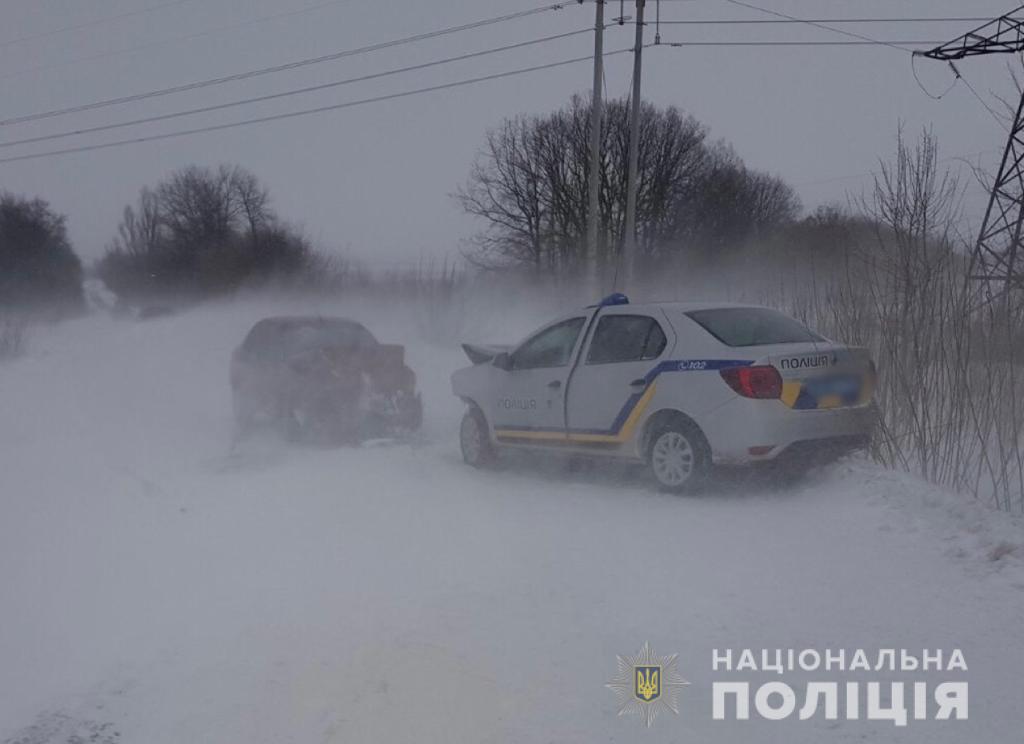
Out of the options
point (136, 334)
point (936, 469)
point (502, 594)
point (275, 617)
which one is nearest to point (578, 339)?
point (936, 469)

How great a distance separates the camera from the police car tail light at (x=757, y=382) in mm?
7664

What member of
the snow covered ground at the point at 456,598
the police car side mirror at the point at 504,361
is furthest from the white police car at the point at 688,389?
the snow covered ground at the point at 456,598

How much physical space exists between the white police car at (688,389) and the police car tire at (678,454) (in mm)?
10

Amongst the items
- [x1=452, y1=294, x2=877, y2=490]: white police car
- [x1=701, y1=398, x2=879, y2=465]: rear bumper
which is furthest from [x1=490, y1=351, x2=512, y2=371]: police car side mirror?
[x1=701, y1=398, x2=879, y2=465]: rear bumper

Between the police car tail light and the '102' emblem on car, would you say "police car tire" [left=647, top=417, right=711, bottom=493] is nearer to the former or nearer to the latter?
the police car tail light

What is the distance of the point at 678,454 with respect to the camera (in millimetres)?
8211

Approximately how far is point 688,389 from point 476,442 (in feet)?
10.7

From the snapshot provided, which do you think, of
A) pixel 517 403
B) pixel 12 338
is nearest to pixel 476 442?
pixel 517 403

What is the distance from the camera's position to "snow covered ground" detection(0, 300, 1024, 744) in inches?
171

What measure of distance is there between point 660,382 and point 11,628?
5085 millimetres

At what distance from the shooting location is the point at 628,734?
13.7 ft

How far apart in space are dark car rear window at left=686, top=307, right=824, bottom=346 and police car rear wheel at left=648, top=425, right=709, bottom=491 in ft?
2.74

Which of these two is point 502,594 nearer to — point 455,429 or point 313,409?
point 313,409

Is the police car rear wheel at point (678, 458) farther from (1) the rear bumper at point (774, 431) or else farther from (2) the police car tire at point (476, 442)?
(2) the police car tire at point (476, 442)
